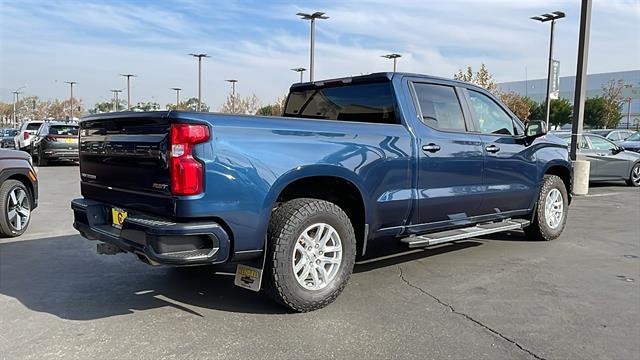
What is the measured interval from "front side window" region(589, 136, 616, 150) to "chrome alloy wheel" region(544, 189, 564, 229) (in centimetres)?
821

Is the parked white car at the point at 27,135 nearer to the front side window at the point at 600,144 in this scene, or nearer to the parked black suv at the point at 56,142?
the parked black suv at the point at 56,142

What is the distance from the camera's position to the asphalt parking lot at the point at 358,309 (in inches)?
141

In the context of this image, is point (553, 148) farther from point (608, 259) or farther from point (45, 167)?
point (45, 167)

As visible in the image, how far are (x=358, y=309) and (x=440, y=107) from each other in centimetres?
231

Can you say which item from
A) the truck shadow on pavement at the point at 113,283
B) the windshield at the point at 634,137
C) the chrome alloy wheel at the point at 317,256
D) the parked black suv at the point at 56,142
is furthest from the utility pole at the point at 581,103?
the parked black suv at the point at 56,142

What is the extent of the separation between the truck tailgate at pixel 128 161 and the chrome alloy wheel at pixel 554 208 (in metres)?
4.99

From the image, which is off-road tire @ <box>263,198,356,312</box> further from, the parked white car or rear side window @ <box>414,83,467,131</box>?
the parked white car

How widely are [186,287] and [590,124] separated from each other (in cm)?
5981

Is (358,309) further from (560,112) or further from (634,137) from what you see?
(560,112)

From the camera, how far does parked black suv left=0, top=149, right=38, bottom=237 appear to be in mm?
6770

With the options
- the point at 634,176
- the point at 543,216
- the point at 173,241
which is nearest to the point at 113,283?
the point at 173,241

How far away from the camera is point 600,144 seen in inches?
561

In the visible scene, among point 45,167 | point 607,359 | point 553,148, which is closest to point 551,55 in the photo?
point 553,148

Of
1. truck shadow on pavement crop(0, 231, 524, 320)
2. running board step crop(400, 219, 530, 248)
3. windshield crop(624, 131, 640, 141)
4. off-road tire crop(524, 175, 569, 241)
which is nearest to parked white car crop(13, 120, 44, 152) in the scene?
truck shadow on pavement crop(0, 231, 524, 320)
